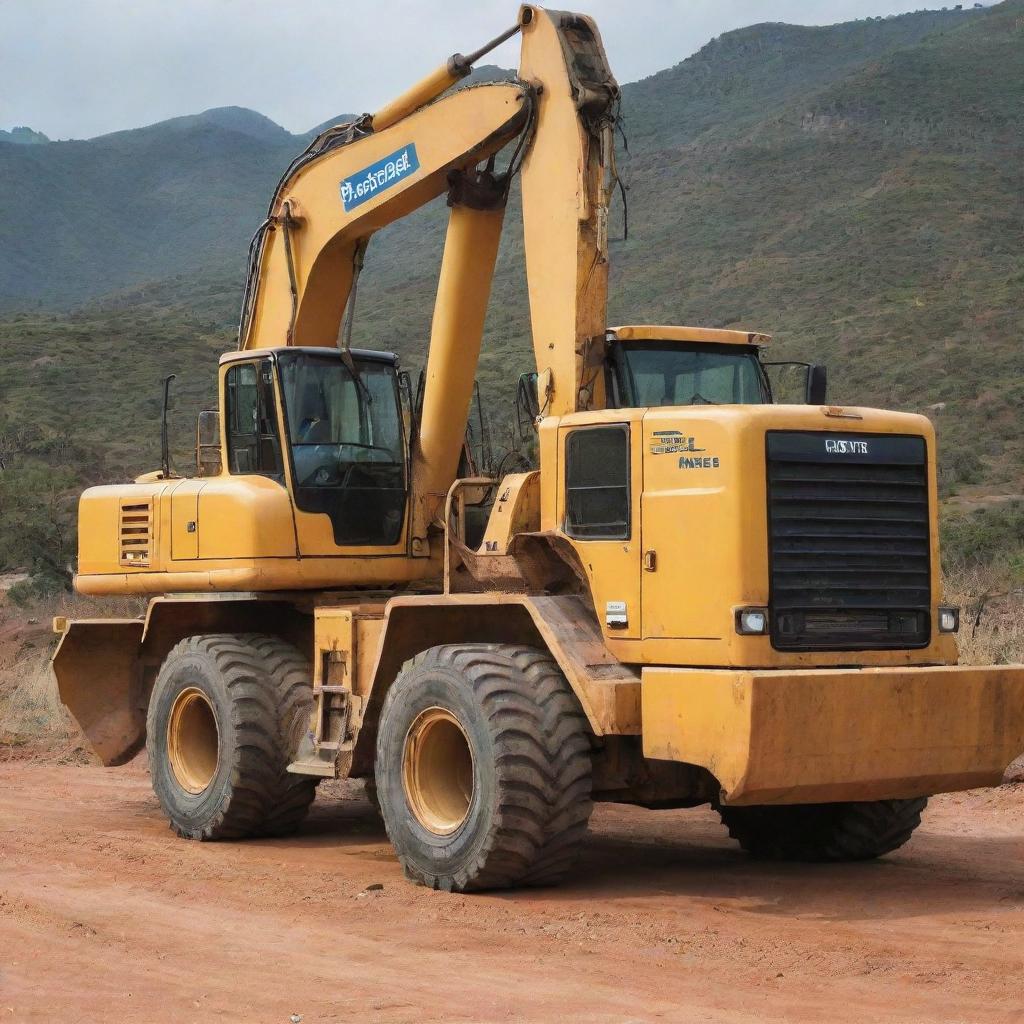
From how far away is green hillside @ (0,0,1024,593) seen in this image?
3803cm

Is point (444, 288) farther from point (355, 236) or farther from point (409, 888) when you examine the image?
point (409, 888)

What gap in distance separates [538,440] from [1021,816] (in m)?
5.08

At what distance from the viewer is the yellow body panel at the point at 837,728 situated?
27.8 feet

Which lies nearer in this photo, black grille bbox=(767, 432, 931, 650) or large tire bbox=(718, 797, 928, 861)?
black grille bbox=(767, 432, 931, 650)

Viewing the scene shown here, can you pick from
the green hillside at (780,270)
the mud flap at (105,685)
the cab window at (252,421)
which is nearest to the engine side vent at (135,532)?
the cab window at (252,421)

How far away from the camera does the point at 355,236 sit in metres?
12.9

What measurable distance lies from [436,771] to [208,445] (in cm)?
386

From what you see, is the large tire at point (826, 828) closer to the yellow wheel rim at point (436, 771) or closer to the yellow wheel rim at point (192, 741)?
the yellow wheel rim at point (436, 771)

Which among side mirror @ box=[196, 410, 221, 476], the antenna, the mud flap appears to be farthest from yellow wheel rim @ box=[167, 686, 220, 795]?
the antenna

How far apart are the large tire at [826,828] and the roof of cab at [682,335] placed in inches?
119

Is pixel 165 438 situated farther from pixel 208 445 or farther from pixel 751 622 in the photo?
pixel 751 622

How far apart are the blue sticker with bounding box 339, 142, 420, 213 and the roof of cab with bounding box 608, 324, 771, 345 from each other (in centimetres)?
232

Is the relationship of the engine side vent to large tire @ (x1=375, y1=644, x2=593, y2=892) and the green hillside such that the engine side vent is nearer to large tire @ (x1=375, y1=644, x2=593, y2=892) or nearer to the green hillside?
large tire @ (x1=375, y1=644, x2=593, y2=892)

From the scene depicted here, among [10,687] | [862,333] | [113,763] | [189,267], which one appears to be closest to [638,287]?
[862,333]
